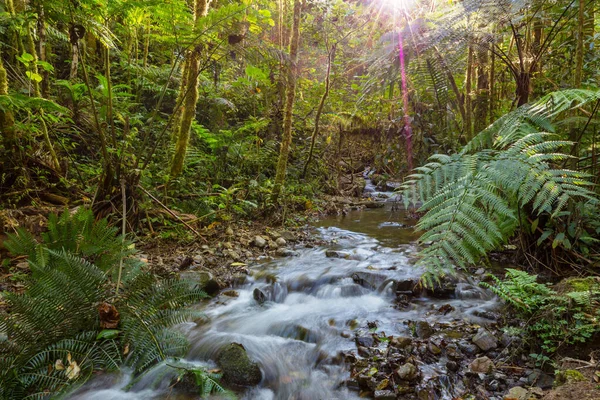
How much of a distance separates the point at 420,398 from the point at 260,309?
2.06 m

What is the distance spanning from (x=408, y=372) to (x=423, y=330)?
2.19ft

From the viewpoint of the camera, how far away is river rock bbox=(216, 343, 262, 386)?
2.67m

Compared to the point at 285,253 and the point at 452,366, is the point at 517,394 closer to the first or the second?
the point at 452,366

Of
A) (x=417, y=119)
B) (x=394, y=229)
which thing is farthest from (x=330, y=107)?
(x=394, y=229)

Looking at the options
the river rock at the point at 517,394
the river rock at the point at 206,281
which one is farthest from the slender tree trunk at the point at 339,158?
the river rock at the point at 517,394

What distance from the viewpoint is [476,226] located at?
1619 mm

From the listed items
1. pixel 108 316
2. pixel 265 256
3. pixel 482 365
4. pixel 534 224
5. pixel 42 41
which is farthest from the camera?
pixel 265 256

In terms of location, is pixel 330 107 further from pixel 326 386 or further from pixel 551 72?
pixel 326 386

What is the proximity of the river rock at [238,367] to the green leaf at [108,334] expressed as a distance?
944mm

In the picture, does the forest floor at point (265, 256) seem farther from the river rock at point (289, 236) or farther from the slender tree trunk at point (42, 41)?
the slender tree trunk at point (42, 41)

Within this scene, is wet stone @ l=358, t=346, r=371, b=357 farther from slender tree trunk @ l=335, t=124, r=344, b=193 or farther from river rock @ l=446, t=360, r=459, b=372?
slender tree trunk @ l=335, t=124, r=344, b=193

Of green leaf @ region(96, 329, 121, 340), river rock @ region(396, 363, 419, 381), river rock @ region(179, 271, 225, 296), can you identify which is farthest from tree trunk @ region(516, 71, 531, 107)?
green leaf @ region(96, 329, 121, 340)

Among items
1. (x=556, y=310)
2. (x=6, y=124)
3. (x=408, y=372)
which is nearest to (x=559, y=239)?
(x=556, y=310)

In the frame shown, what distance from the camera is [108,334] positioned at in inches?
84.3
